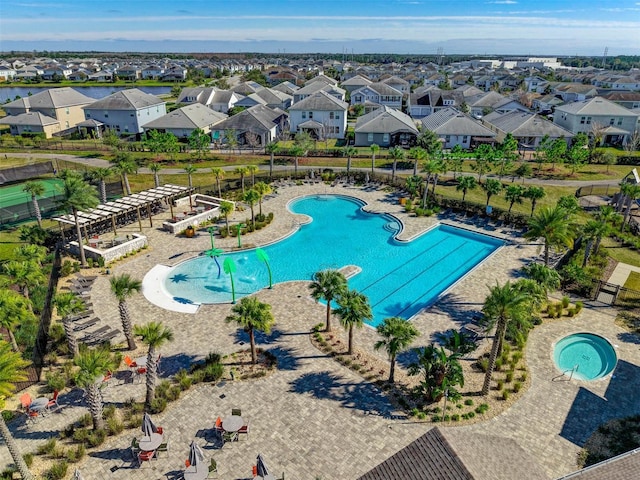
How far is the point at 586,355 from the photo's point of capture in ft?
89.5

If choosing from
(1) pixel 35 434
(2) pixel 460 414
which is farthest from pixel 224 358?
(2) pixel 460 414

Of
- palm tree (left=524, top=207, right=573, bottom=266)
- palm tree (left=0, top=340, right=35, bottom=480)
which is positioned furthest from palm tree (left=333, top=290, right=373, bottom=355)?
palm tree (left=524, top=207, right=573, bottom=266)

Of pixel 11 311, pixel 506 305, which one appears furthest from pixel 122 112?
pixel 506 305

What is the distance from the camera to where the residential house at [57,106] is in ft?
282

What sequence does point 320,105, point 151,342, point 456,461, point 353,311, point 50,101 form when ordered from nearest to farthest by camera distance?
point 456,461 < point 151,342 < point 353,311 < point 320,105 < point 50,101

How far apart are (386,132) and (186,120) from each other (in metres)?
36.3

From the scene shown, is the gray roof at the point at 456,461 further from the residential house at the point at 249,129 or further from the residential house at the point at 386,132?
the residential house at the point at 249,129

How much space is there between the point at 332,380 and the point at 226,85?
13396 centimetres

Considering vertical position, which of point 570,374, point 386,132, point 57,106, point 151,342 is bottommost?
point 570,374

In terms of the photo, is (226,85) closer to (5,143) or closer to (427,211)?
(5,143)

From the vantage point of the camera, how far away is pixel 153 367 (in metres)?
21.7

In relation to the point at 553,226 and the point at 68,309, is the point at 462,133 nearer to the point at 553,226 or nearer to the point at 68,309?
the point at 553,226

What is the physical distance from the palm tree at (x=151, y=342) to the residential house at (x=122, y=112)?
2838 inches

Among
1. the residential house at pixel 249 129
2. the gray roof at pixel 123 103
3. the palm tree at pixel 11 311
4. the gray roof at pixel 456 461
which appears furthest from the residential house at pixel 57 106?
the gray roof at pixel 456 461
